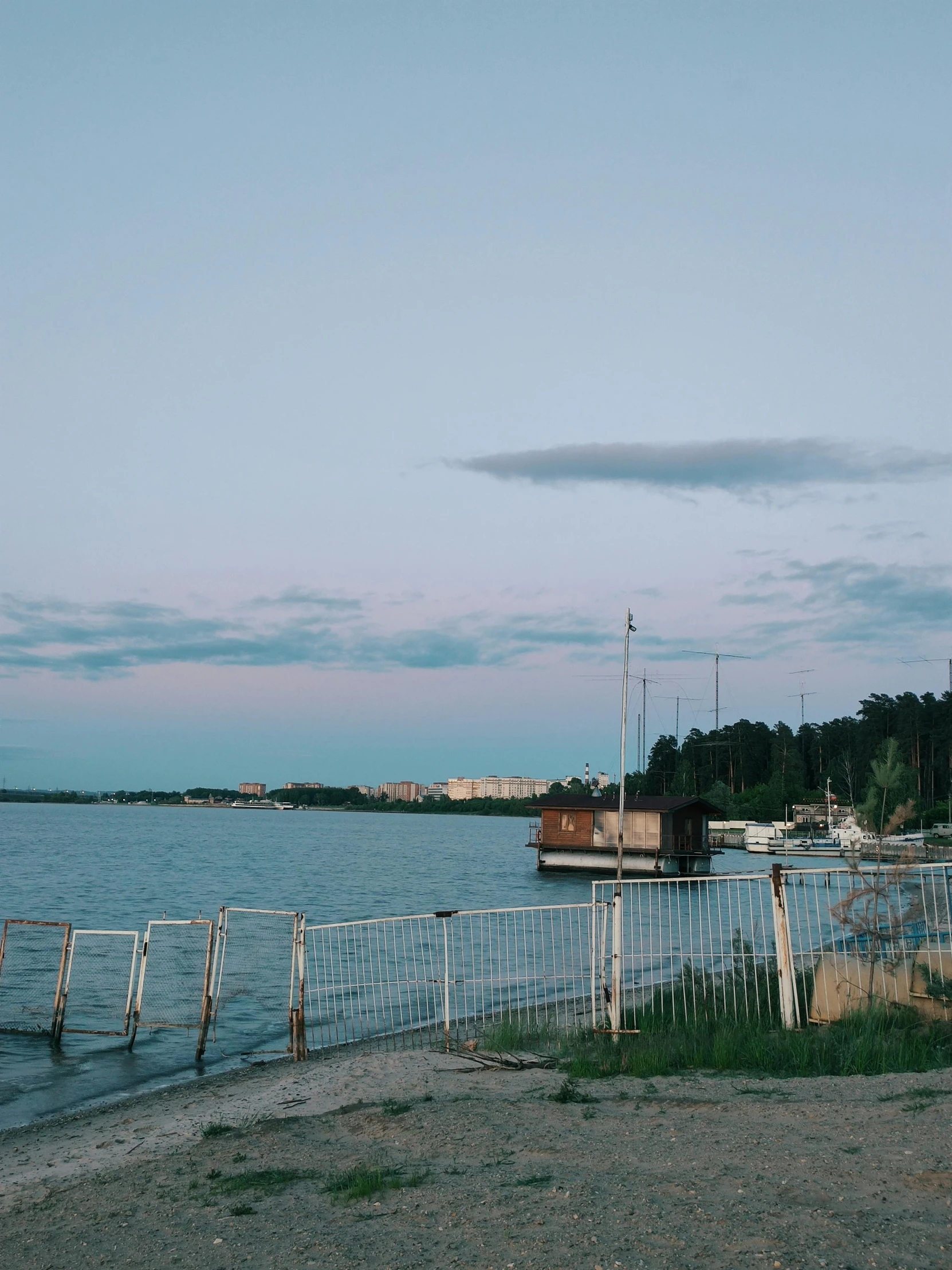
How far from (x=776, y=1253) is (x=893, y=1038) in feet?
21.3

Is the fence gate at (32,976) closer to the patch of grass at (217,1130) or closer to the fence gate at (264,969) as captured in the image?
the fence gate at (264,969)

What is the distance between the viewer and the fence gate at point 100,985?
58.6ft

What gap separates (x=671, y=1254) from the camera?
5.60 m

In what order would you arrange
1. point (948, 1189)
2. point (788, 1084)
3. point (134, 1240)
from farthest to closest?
point (788, 1084) < point (134, 1240) < point (948, 1189)

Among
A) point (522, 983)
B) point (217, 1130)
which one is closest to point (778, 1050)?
point (217, 1130)

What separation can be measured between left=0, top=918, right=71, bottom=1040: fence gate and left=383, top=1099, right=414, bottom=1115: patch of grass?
8600 mm

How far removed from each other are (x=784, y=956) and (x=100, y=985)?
17.8m

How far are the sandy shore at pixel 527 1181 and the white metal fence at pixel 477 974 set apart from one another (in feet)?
8.68

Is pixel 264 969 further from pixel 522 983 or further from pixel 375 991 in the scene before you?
pixel 522 983

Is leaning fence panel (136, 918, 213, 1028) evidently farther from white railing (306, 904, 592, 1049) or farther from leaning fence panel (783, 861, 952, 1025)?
leaning fence panel (783, 861, 952, 1025)

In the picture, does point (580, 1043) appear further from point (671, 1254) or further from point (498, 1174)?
point (671, 1254)

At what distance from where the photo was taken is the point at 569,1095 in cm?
991

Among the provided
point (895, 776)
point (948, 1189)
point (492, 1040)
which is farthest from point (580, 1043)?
point (895, 776)

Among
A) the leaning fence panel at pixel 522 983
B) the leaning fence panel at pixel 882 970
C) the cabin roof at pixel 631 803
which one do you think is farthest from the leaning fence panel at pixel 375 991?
the cabin roof at pixel 631 803
